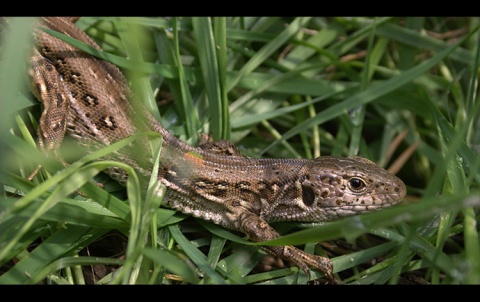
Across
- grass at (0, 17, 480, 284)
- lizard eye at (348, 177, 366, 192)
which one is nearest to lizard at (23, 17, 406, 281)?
lizard eye at (348, 177, 366, 192)

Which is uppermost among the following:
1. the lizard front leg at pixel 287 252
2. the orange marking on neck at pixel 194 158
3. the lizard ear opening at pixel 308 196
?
the orange marking on neck at pixel 194 158

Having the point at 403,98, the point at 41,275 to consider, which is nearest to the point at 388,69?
the point at 403,98

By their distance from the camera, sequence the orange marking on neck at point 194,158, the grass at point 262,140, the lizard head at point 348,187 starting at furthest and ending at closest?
the orange marking on neck at point 194,158, the lizard head at point 348,187, the grass at point 262,140

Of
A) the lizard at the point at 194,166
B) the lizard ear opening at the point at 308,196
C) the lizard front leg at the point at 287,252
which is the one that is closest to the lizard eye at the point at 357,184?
the lizard at the point at 194,166

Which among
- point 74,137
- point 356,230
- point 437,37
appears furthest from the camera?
point 437,37

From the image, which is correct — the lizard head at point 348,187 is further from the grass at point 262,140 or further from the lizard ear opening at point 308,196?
the grass at point 262,140

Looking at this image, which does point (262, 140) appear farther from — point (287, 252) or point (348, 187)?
point (287, 252)

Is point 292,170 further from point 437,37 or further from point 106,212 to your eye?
point 437,37
